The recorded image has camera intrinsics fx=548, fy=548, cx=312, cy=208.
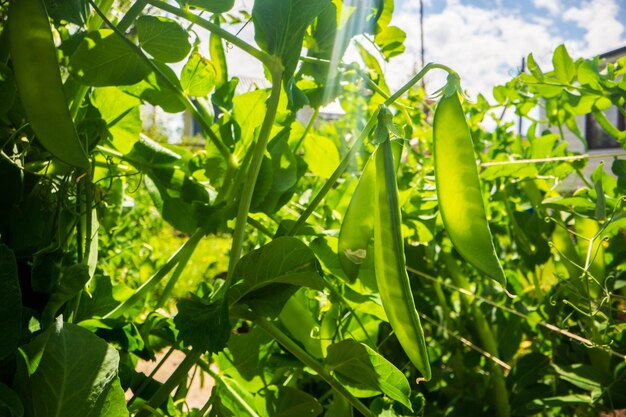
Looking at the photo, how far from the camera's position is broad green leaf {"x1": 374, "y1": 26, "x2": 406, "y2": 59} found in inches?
22.1

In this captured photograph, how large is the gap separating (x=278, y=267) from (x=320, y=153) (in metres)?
0.26

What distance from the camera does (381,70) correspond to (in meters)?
0.59

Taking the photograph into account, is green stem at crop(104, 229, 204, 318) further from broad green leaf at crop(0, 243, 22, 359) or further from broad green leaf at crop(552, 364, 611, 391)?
broad green leaf at crop(552, 364, 611, 391)

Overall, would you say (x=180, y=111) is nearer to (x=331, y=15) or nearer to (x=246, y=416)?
(x=331, y=15)

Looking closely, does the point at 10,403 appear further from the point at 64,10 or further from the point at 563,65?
the point at 563,65

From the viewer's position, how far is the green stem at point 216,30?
0.33 meters

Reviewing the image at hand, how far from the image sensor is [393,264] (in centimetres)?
32

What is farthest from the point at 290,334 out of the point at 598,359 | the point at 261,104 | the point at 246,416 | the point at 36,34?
the point at 598,359

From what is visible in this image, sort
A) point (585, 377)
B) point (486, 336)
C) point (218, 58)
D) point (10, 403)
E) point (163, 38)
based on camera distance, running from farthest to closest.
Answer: point (486, 336), point (585, 377), point (218, 58), point (163, 38), point (10, 403)

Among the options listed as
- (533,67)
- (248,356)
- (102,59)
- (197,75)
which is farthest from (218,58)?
(533,67)

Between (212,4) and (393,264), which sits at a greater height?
(212,4)

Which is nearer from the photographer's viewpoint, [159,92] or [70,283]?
[70,283]

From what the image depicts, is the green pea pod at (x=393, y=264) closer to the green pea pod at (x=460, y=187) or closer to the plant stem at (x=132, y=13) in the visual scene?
the green pea pod at (x=460, y=187)

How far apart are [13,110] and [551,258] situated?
2.34ft
